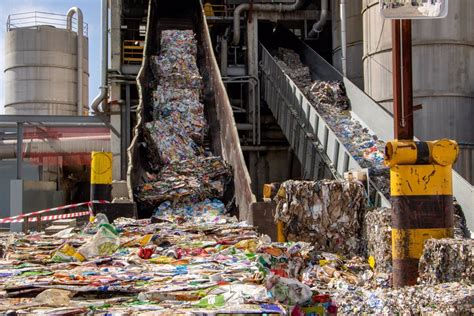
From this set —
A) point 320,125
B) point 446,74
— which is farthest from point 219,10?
point 320,125

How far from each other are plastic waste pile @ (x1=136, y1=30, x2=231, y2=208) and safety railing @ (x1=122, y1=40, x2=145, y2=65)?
8.92 feet

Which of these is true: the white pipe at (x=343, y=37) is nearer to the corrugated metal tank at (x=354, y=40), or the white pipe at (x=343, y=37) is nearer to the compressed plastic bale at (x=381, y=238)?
the corrugated metal tank at (x=354, y=40)

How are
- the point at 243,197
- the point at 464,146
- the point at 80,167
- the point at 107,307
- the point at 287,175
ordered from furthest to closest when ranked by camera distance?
1. the point at 80,167
2. the point at 287,175
3. the point at 464,146
4. the point at 243,197
5. the point at 107,307

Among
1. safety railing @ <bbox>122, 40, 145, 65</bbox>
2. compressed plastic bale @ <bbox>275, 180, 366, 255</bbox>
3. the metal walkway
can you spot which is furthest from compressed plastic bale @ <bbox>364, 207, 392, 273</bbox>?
safety railing @ <bbox>122, 40, 145, 65</bbox>

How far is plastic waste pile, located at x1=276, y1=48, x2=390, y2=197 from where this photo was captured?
9984 millimetres

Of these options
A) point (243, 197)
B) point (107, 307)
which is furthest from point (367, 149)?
point (107, 307)

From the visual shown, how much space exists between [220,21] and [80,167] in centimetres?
815

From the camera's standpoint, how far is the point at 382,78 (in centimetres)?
1461

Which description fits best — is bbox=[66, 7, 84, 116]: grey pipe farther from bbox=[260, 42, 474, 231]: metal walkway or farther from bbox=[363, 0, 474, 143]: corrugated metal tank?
bbox=[363, 0, 474, 143]: corrugated metal tank

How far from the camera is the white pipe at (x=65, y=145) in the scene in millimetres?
20953

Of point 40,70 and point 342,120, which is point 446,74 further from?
point 40,70

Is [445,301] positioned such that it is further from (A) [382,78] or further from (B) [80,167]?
(B) [80,167]

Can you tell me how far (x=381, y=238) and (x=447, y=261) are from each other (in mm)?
1269

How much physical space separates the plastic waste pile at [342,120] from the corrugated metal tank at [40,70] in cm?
1245
